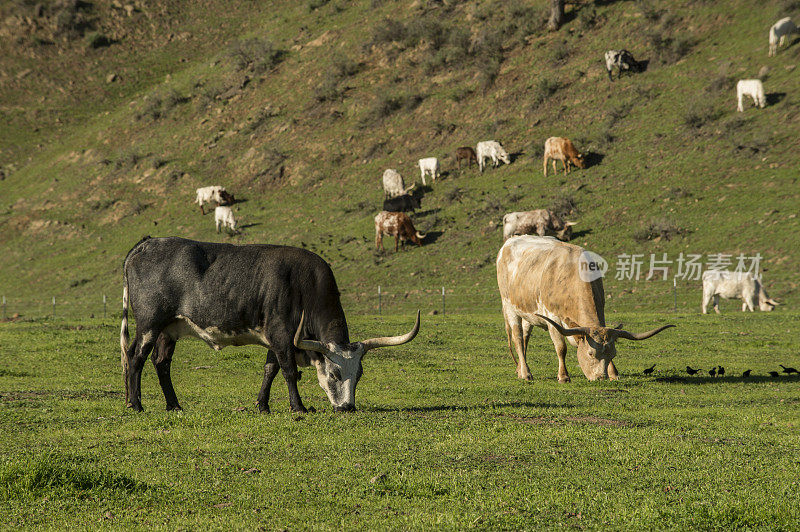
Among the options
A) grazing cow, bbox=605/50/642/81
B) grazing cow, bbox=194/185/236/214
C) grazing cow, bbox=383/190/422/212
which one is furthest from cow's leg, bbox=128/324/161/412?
grazing cow, bbox=605/50/642/81

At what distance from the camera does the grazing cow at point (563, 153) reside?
51.9 meters

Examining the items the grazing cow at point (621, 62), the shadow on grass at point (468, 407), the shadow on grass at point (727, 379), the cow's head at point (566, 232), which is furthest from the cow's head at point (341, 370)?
the grazing cow at point (621, 62)

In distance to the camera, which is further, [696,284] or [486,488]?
[696,284]

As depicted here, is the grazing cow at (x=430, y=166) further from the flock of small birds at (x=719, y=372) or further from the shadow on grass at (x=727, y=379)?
the shadow on grass at (x=727, y=379)

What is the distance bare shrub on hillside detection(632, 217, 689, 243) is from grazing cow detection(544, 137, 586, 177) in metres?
10.6

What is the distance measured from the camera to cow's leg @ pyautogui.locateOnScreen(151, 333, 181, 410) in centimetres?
1283

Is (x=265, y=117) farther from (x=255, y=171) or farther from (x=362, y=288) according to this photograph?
(x=362, y=288)

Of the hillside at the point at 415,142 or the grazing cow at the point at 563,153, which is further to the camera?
the grazing cow at the point at 563,153

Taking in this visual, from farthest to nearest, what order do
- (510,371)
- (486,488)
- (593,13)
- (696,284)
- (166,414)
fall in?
(593,13) → (696,284) → (510,371) → (166,414) → (486,488)

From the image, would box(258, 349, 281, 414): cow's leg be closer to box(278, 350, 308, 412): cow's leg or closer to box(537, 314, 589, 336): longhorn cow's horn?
box(278, 350, 308, 412): cow's leg

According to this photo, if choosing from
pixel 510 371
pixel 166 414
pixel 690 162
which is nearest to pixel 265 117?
pixel 690 162

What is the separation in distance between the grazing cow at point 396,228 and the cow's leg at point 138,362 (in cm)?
3627

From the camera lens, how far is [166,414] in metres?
12.0

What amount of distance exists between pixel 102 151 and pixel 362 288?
166 feet
